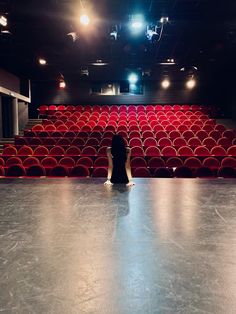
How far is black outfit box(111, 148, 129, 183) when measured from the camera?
340 centimetres

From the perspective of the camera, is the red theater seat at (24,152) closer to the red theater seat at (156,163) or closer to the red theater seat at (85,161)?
the red theater seat at (85,161)

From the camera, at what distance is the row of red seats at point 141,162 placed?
489 cm

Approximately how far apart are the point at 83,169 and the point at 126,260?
2997mm

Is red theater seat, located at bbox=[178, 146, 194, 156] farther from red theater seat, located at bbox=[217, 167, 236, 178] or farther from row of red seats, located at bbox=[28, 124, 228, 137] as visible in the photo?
row of red seats, located at bbox=[28, 124, 228, 137]

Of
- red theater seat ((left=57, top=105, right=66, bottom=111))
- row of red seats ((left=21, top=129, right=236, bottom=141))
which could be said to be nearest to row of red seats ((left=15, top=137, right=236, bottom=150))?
row of red seats ((left=21, top=129, right=236, bottom=141))

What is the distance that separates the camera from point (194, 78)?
1090cm

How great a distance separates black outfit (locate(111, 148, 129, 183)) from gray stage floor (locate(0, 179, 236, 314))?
512mm

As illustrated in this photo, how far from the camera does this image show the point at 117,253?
163 centimetres

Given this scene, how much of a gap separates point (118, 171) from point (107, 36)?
438 cm

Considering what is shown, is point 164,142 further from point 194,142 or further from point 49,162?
point 49,162

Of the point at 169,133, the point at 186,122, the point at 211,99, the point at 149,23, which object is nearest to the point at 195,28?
the point at 149,23

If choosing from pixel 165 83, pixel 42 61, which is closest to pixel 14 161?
pixel 42 61

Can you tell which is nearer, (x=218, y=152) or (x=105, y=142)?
(x=218, y=152)

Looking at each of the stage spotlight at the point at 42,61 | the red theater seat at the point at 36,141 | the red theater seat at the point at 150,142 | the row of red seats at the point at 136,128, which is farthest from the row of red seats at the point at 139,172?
the stage spotlight at the point at 42,61
